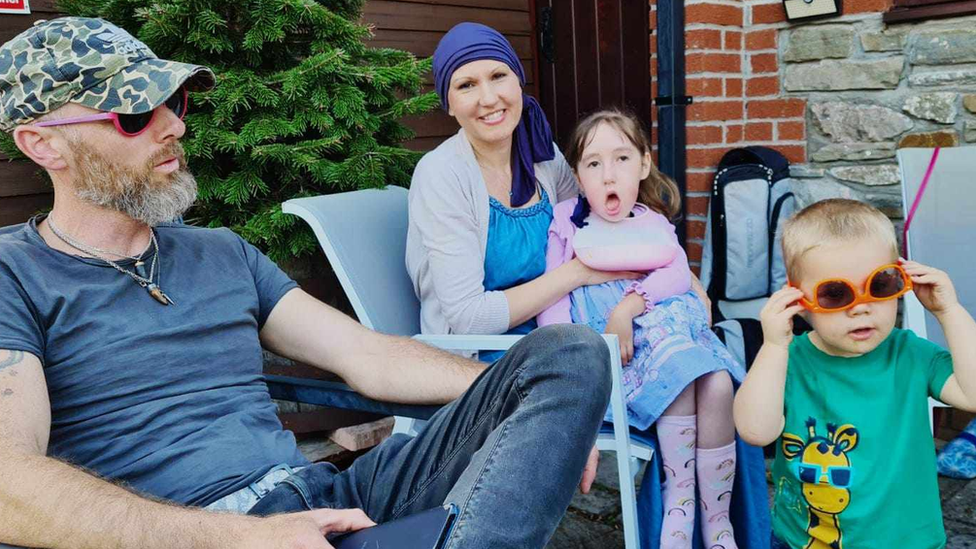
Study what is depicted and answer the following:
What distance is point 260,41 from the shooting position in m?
2.51

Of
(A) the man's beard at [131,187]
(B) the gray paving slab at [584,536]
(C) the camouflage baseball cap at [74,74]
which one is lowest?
(B) the gray paving slab at [584,536]

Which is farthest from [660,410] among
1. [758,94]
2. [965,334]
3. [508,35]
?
[508,35]

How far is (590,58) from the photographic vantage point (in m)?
4.48

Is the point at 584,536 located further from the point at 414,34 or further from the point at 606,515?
the point at 414,34

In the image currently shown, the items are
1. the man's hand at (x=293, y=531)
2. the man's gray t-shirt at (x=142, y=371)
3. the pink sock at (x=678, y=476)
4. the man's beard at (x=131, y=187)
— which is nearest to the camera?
the man's hand at (x=293, y=531)

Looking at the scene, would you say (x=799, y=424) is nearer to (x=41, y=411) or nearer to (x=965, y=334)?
(x=965, y=334)

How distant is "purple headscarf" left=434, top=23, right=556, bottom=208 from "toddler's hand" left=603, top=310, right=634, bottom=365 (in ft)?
1.45

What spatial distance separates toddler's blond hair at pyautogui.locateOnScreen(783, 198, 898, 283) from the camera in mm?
1519

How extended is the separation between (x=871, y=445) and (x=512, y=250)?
999mm

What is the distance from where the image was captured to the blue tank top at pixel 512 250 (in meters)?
2.20

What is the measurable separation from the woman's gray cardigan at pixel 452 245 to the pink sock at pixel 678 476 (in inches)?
19.2

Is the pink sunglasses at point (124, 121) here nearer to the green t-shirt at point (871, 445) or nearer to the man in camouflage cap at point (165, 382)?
the man in camouflage cap at point (165, 382)

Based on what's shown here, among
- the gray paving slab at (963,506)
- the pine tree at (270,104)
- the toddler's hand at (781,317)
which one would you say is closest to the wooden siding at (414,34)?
the pine tree at (270,104)

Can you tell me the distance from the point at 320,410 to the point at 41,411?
142 cm
